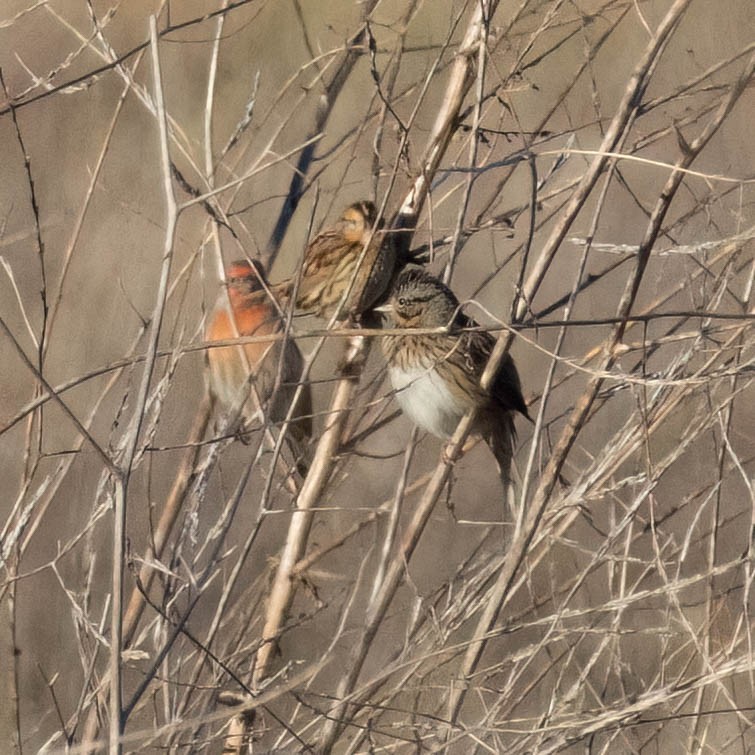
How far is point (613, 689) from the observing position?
6141mm

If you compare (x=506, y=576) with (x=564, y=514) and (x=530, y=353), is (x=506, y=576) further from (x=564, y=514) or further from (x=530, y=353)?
(x=530, y=353)

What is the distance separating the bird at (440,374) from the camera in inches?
145

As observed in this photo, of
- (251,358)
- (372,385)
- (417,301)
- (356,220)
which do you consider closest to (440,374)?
(417,301)

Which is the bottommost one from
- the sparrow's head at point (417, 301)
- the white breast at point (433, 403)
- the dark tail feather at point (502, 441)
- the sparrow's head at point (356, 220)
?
the dark tail feather at point (502, 441)

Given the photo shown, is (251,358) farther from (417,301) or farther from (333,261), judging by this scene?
(417,301)

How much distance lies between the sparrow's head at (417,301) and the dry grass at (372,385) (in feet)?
0.31

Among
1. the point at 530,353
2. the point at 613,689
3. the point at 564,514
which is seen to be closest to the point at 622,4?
the point at 564,514

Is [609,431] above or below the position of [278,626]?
below

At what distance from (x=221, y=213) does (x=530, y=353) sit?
13.0 feet

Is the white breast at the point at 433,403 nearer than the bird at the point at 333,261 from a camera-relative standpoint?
Yes

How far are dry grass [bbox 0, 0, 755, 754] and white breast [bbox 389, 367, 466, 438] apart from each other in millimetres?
259

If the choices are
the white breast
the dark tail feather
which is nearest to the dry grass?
the dark tail feather

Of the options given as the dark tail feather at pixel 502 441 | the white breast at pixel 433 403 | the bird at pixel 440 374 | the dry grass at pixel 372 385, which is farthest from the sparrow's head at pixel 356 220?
the dark tail feather at pixel 502 441

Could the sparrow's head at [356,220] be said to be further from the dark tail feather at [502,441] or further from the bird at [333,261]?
the dark tail feather at [502,441]
